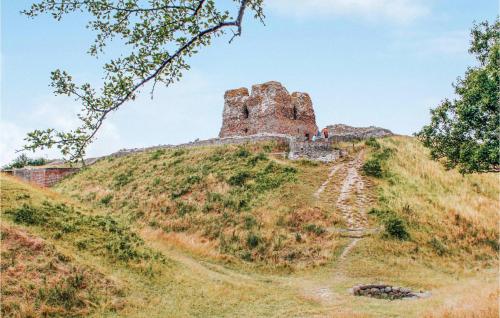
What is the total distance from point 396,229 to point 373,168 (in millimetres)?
7238

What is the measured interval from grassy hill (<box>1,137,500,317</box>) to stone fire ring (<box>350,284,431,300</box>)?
1.50 ft

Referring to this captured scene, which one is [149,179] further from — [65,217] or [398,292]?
[398,292]

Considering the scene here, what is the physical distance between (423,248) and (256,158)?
13.3 m

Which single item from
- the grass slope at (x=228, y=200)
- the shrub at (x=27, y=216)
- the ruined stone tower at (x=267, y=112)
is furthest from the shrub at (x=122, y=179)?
the shrub at (x=27, y=216)

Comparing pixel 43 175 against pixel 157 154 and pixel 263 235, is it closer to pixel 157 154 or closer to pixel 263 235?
pixel 157 154

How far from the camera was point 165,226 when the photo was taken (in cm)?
2264

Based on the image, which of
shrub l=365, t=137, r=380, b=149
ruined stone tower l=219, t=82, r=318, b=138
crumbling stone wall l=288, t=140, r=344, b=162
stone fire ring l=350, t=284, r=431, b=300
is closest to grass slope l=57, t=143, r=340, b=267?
crumbling stone wall l=288, t=140, r=344, b=162

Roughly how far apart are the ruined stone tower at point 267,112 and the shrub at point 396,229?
49.0 ft

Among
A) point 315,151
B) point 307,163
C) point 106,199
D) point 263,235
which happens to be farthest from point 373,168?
point 106,199

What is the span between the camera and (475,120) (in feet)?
47.9

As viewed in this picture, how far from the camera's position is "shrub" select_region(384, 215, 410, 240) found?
63.6 feet

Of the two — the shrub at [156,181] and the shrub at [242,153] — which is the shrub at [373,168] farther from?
the shrub at [156,181]

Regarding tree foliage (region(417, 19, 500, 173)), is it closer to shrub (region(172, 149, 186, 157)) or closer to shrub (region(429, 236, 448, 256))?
shrub (region(429, 236, 448, 256))

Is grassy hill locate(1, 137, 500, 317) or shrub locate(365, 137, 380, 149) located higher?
shrub locate(365, 137, 380, 149)
